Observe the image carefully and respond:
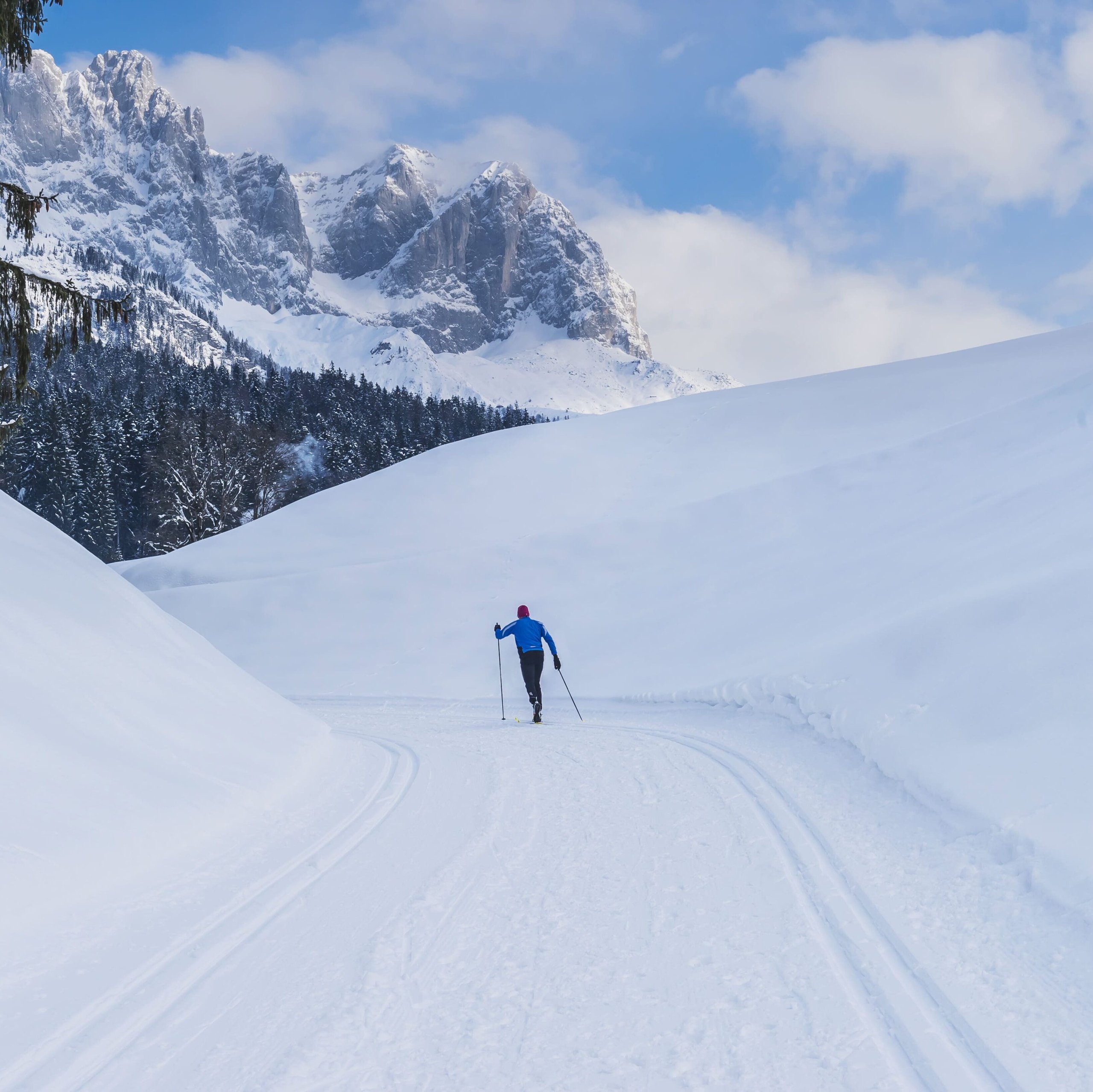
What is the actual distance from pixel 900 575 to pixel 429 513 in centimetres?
1964

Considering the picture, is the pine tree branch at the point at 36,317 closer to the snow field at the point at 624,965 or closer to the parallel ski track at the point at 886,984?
the snow field at the point at 624,965

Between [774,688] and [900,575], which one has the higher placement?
[900,575]

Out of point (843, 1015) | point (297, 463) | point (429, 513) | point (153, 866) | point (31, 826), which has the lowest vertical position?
point (843, 1015)

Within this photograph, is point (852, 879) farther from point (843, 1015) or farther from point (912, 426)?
point (912, 426)

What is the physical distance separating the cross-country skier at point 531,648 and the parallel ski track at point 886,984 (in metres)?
7.81

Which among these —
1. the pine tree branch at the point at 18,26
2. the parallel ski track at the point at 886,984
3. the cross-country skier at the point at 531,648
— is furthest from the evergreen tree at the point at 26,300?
the parallel ski track at the point at 886,984

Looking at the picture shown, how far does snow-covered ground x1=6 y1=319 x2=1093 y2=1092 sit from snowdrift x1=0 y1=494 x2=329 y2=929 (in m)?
0.09

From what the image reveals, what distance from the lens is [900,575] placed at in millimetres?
14875

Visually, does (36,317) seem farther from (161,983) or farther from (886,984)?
(886,984)

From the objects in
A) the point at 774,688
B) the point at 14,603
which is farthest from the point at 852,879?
the point at 14,603

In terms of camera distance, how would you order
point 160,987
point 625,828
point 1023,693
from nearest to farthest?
point 160,987
point 625,828
point 1023,693

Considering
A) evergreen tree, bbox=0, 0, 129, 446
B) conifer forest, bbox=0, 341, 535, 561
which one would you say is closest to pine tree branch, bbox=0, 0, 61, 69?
evergreen tree, bbox=0, 0, 129, 446

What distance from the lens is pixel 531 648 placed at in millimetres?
14289

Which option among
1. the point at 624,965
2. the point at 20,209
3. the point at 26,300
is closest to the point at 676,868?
the point at 624,965
